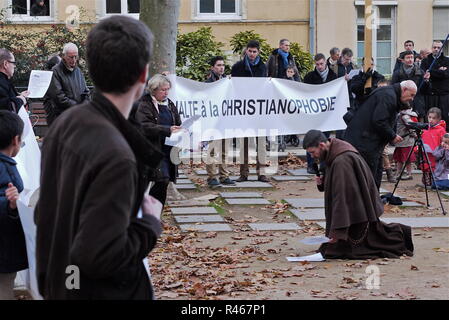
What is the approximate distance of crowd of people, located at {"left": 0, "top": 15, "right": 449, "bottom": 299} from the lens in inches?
117

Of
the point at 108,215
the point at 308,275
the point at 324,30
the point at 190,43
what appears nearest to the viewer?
the point at 108,215

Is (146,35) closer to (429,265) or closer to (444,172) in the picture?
→ (429,265)

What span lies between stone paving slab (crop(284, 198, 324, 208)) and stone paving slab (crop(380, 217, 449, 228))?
1.31m

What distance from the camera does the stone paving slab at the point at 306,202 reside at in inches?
472

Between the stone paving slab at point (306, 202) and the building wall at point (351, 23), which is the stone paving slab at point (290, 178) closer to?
the stone paving slab at point (306, 202)

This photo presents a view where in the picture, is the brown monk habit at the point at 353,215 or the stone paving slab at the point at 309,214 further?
the stone paving slab at the point at 309,214

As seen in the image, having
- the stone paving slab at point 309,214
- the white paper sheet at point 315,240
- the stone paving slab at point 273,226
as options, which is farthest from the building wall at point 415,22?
the white paper sheet at point 315,240

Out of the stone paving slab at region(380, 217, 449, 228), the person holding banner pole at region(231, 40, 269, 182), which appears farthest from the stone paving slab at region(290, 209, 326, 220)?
the person holding banner pole at region(231, 40, 269, 182)

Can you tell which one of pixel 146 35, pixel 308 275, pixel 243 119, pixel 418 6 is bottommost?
pixel 308 275

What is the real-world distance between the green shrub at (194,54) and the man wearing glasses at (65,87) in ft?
27.6

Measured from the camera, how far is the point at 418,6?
26906 millimetres

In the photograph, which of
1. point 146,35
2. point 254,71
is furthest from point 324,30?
point 146,35

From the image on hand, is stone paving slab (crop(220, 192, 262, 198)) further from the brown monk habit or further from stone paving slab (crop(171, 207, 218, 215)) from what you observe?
the brown monk habit

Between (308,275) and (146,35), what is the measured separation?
5.29 meters
